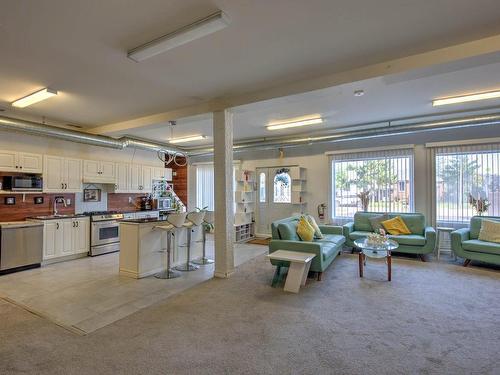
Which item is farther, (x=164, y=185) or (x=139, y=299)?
(x=164, y=185)

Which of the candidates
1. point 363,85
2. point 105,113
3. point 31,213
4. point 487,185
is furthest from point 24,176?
point 487,185

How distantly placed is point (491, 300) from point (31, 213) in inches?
300

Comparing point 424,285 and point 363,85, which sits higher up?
point 363,85

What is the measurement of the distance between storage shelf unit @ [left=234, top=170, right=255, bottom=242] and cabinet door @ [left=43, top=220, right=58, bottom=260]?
398 centimetres

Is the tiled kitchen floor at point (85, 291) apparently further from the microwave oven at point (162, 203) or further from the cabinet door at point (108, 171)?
the microwave oven at point (162, 203)

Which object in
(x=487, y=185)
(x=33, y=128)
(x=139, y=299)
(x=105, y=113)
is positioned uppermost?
(x=105, y=113)

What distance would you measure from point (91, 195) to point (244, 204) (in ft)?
12.4

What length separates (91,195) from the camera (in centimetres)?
659

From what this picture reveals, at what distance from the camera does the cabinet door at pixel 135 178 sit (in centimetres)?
713

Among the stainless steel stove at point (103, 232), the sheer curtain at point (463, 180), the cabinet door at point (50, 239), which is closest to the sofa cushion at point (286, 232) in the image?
the sheer curtain at point (463, 180)

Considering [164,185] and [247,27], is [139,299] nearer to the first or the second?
[247,27]

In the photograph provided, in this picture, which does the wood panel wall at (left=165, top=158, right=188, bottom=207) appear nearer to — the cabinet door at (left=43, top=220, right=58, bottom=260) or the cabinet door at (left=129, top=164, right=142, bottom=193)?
the cabinet door at (left=129, top=164, right=142, bottom=193)

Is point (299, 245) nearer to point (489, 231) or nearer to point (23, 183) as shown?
point (489, 231)

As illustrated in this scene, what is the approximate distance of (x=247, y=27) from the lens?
2.52 m
